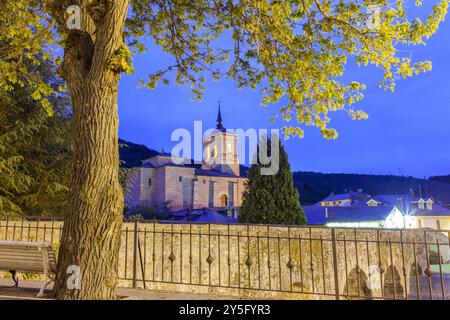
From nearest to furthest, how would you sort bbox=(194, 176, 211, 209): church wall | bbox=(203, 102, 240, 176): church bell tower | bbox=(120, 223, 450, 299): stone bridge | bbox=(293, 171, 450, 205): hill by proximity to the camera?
bbox=(120, 223, 450, 299): stone bridge < bbox=(194, 176, 211, 209): church wall < bbox=(203, 102, 240, 176): church bell tower < bbox=(293, 171, 450, 205): hill

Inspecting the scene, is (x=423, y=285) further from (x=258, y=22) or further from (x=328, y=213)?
(x=258, y=22)

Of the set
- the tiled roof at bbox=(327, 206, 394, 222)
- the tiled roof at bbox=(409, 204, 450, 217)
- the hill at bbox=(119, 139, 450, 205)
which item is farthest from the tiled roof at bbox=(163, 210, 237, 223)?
the hill at bbox=(119, 139, 450, 205)

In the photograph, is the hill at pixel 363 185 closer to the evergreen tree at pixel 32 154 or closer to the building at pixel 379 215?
the building at pixel 379 215

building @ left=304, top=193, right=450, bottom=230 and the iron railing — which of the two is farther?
building @ left=304, top=193, right=450, bottom=230

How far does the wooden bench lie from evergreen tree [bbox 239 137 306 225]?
62.5ft

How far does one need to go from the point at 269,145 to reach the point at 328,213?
56.2ft

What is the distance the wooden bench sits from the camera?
5484 millimetres

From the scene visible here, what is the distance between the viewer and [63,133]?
51.3 feet

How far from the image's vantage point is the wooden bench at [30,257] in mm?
5484

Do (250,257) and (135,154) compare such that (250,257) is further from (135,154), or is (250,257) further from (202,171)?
(135,154)

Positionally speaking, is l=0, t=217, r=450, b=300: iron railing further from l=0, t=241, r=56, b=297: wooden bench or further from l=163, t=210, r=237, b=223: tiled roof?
l=163, t=210, r=237, b=223: tiled roof

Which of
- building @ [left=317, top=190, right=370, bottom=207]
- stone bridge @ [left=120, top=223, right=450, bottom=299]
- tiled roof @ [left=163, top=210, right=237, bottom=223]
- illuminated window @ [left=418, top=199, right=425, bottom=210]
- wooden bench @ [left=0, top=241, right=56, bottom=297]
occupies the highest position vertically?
building @ [left=317, top=190, right=370, bottom=207]

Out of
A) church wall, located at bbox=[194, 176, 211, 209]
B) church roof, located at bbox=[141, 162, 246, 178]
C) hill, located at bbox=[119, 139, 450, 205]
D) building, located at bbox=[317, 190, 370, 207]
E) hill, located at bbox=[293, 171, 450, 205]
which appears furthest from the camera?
hill, located at bbox=[293, 171, 450, 205]

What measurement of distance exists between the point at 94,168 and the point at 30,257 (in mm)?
1911
